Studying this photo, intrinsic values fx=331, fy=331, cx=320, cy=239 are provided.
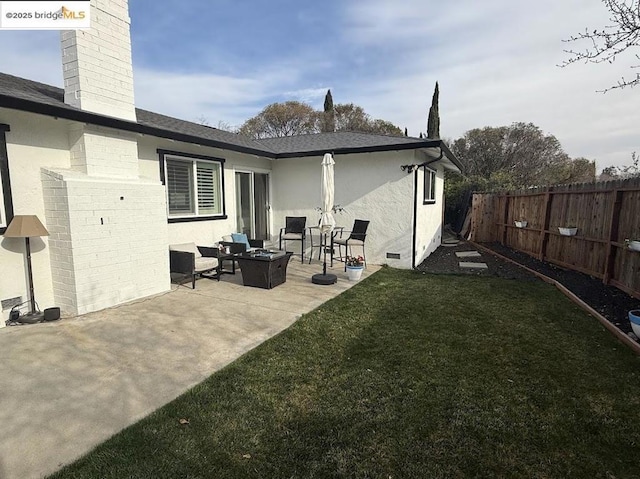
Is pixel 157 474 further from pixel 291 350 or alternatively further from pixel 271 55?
pixel 271 55

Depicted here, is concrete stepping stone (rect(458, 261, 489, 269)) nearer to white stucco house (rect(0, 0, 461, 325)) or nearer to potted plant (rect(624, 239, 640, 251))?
white stucco house (rect(0, 0, 461, 325))

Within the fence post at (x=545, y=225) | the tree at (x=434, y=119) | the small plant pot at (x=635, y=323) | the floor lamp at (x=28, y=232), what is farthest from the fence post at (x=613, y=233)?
the tree at (x=434, y=119)

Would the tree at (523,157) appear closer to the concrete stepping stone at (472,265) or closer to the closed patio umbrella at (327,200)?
the concrete stepping stone at (472,265)

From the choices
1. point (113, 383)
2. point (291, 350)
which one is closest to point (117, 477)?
point (113, 383)

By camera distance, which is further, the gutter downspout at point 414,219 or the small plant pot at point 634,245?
the gutter downspout at point 414,219

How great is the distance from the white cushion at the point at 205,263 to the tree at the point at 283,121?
2353 cm

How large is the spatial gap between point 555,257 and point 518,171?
1825 cm

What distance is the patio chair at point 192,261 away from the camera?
19.0 feet

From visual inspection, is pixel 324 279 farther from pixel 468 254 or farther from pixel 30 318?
pixel 468 254

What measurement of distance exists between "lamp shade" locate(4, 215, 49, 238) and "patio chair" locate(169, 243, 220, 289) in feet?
6.46

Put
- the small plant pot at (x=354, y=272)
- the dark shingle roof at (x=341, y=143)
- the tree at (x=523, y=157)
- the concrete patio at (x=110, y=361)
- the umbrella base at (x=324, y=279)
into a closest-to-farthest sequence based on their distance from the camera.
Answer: the concrete patio at (x=110, y=361) → the umbrella base at (x=324, y=279) → the small plant pot at (x=354, y=272) → the dark shingle roof at (x=341, y=143) → the tree at (x=523, y=157)

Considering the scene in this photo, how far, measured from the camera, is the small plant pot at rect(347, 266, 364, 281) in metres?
6.65

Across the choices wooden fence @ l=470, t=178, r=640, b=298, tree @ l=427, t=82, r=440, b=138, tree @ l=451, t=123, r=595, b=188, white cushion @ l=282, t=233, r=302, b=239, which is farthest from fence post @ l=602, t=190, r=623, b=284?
tree @ l=427, t=82, r=440, b=138

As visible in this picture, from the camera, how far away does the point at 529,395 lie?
2.79 meters
